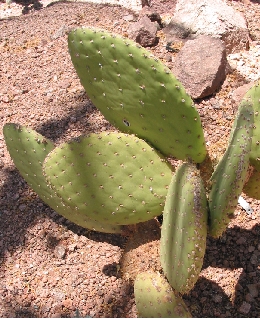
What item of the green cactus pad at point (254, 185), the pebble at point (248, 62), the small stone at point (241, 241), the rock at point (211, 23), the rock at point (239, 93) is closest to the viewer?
the green cactus pad at point (254, 185)

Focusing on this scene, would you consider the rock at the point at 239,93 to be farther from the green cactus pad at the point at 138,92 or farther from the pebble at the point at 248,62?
the green cactus pad at the point at 138,92

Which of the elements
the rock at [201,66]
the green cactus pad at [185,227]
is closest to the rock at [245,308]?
the green cactus pad at [185,227]

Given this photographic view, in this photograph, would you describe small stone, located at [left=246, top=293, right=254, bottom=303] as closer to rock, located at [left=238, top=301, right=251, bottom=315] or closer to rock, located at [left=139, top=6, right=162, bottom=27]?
rock, located at [left=238, top=301, right=251, bottom=315]

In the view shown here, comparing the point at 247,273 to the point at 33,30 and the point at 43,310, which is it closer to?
the point at 43,310

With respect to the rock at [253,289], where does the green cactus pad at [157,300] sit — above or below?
above

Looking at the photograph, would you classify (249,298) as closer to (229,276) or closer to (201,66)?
(229,276)

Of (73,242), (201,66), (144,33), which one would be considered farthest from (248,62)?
(73,242)
